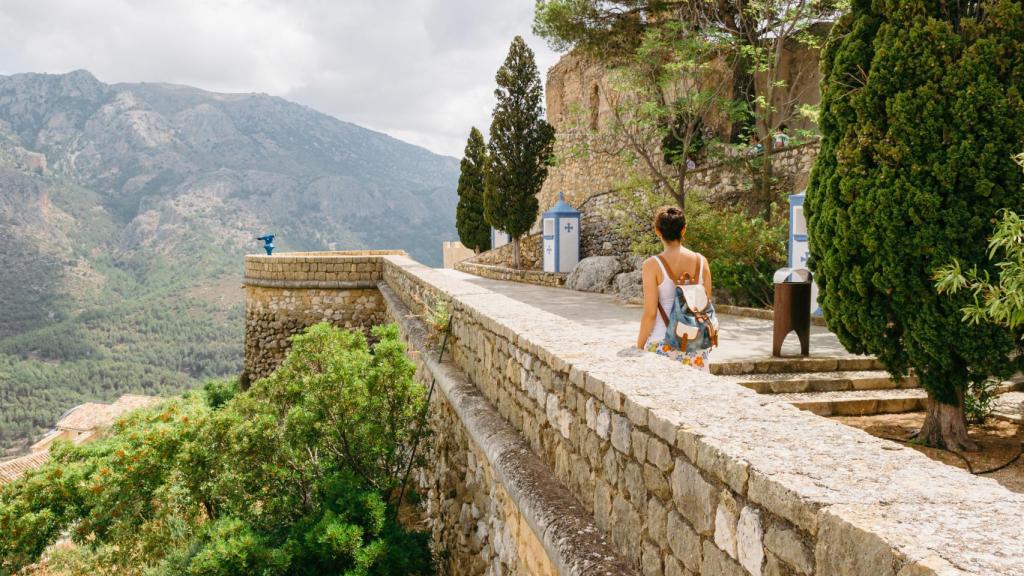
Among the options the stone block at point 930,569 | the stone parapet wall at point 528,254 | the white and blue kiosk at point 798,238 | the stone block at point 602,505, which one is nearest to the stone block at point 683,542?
the stone block at point 602,505

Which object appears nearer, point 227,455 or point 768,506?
point 768,506

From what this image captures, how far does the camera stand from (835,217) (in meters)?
4.48

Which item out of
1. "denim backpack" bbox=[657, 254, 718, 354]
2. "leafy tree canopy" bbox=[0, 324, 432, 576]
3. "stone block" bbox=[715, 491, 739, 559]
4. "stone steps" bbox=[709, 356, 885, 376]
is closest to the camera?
"stone block" bbox=[715, 491, 739, 559]

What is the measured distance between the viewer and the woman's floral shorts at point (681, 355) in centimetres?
404

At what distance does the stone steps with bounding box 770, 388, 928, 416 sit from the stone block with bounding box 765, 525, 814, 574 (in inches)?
137

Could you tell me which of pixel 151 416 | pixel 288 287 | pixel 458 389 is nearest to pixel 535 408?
pixel 458 389

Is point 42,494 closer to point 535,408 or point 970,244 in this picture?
point 535,408

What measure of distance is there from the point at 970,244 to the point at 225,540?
5573 mm

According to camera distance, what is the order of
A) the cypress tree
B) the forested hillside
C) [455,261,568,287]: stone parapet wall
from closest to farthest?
1. the cypress tree
2. [455,261,568,287]: stone parapet wall
3. the forested hillside

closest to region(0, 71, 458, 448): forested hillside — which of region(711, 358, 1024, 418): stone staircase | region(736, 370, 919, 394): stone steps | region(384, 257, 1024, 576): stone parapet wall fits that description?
region(711, 358, 1024, 418): stone staircase

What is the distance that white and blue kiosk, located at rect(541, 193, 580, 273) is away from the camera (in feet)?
58.9

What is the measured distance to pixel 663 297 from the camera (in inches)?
160

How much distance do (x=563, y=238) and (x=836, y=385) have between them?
42.1 ft

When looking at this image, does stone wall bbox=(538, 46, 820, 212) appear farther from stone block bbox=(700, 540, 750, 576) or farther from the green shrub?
stone block bbox=(700, 540, 750, 576)
